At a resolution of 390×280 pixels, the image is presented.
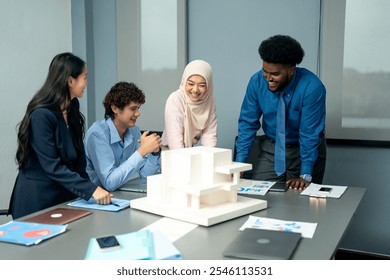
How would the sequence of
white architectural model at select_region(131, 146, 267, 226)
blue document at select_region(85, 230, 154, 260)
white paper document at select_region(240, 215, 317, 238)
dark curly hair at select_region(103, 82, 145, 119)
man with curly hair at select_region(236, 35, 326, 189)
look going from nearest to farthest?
blue document at select_region(85, 230, 154, 260)
white paper document at select_region(240, 215, 317, 238)
white architectural model at select_region(131, 146, 267, 226)
dark curly hair at select_region(103, 82, 145, 119)
man with curly hair at select_region(236, 35, 326, 189)

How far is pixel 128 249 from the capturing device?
125 cm

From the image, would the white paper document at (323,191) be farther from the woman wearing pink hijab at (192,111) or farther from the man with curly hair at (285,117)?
the woman wearing pink hijab at (192,111)

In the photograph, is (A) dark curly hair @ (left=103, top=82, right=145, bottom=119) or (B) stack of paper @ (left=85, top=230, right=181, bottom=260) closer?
(B) stack of paper @ (left=85, top=230, right=181, bottom=260)

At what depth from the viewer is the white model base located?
1.51 m

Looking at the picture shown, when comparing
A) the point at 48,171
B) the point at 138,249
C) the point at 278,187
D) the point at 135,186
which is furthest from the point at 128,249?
the point at 278,187

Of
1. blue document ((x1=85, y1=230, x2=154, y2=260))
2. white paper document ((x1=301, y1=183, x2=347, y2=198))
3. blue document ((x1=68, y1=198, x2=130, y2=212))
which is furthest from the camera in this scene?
white paper document ((x1=301, y1=183, x2=347, y2=198))

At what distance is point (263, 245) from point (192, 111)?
1318 millimetres

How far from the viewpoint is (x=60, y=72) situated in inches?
75.6

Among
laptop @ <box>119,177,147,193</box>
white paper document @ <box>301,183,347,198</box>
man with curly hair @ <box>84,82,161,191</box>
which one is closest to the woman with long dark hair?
man with curly hair @ <box>84,82,161,191</box>

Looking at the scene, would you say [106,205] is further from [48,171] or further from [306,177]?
[306,177]

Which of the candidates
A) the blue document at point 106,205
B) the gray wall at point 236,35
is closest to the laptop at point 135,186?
the blue document at point 106,205

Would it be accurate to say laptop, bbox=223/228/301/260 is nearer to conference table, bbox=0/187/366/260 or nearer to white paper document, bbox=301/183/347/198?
conference table, bbox=0/187/366/260

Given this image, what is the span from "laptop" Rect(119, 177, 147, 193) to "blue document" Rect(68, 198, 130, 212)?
19 centimetres

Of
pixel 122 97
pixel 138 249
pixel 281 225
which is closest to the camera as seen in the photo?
pixel 138 249
